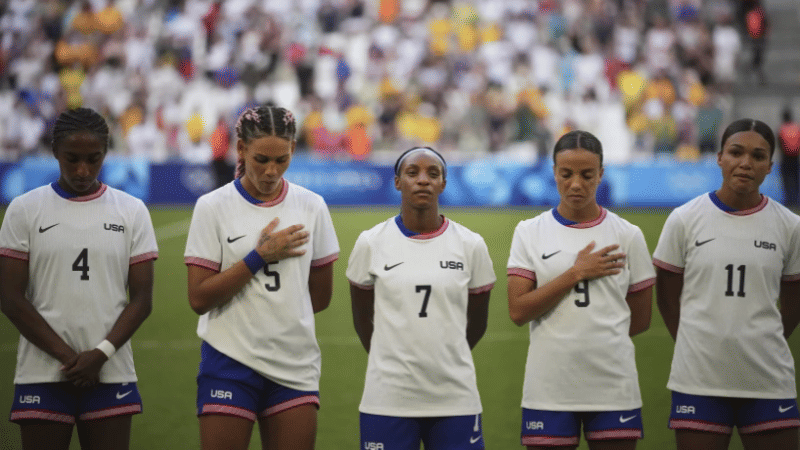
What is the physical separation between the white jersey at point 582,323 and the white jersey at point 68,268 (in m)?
1.76

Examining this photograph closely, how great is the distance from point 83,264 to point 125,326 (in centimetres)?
32

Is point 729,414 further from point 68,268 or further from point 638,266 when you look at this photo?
point 68,268

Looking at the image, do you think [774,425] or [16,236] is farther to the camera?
[774,425]

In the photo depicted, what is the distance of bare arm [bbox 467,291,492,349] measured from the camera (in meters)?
4.40

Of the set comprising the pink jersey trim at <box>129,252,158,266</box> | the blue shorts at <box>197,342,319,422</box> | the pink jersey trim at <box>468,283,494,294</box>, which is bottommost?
the blue shorts at <box>197,342,319,422</box>

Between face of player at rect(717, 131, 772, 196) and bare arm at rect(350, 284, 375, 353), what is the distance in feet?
5.60

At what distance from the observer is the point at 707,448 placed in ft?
14.5

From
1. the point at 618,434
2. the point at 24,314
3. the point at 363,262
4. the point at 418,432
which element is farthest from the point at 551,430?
the point at 24,314

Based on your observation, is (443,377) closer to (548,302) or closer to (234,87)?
(548,302)

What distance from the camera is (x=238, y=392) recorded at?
4074mm

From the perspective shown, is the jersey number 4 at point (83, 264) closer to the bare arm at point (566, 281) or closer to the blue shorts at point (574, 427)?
the bare arm at point (566, 281)

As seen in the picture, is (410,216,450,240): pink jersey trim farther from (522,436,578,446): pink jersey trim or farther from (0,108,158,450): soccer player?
(0,108,158,450): soccer player

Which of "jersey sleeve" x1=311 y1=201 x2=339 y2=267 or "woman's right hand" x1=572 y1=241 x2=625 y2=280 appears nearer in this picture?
"woman's right hand" x1=572 y1=241 x2=625 y2=280

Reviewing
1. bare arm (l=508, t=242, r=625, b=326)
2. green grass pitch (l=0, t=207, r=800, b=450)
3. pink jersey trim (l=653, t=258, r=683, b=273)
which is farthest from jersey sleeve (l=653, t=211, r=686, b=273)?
green grass pitch (l=0, t=207, r=800, b=450)
